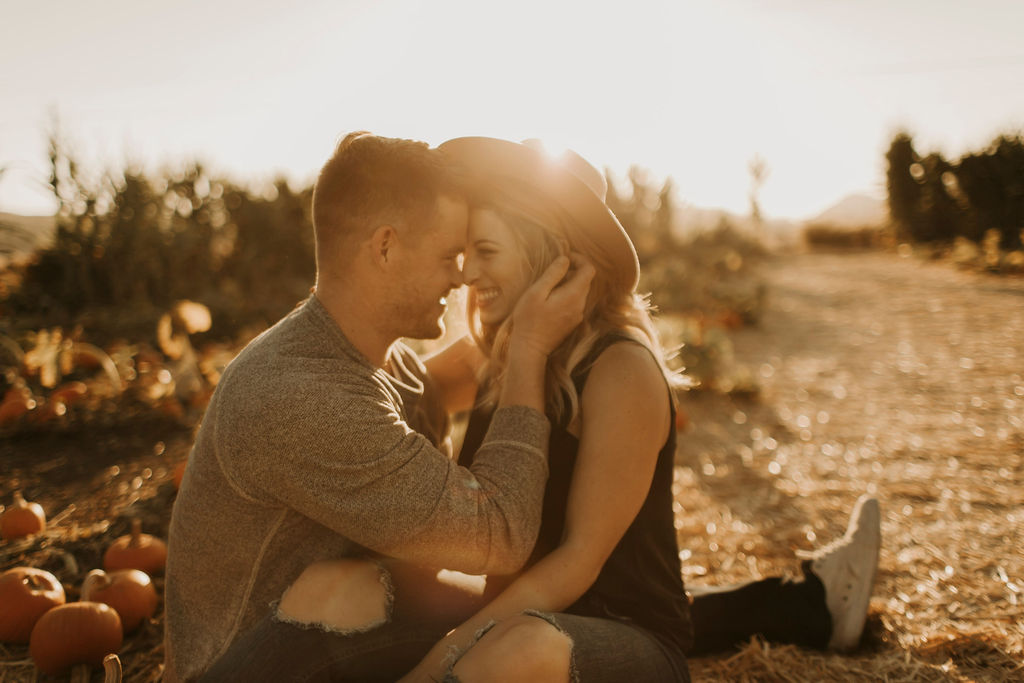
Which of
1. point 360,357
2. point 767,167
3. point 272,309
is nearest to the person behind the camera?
point 360,357

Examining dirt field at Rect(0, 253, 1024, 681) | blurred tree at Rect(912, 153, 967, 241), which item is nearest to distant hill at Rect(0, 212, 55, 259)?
dirt field at Rect(0, 253, 1024, 681)

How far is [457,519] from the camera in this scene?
179 cm

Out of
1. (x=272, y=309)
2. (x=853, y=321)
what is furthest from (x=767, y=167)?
(x=272, y=309)

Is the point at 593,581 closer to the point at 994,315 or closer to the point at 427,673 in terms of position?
the point at 427,673

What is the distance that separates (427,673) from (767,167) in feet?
104

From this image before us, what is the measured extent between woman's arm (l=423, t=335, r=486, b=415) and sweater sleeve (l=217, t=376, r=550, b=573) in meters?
0.93

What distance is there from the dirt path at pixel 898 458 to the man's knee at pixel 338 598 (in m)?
1.98

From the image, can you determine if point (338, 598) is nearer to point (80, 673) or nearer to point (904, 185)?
point (80, 673)

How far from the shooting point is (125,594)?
9.00ft

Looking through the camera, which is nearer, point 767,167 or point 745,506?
point 745,506

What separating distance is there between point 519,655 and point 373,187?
4.43 feet

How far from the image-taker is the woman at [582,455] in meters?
1.81

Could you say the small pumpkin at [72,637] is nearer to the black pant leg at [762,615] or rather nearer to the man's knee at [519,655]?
the man's knee at [519,655]

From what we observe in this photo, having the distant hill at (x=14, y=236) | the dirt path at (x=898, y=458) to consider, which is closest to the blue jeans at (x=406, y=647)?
the dirt path at (x=898, y=458)
